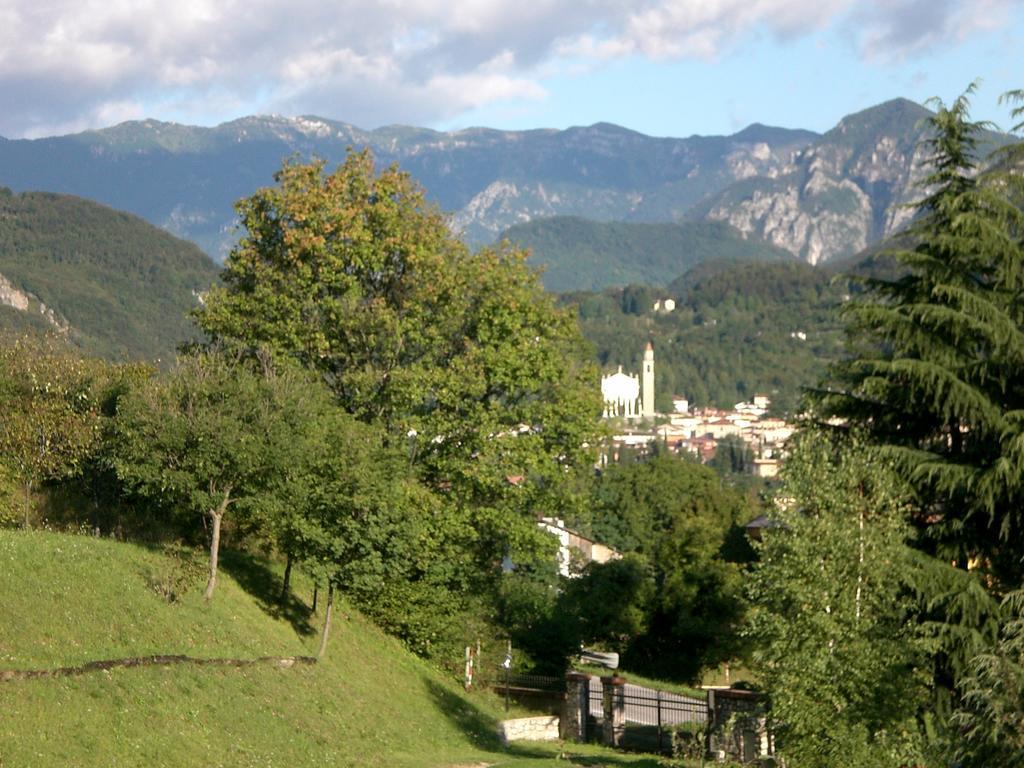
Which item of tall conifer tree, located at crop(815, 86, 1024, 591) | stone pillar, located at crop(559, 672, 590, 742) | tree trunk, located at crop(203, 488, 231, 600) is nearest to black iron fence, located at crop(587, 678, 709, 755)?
stone pillar, located at crop(559, 672, 590, 742)

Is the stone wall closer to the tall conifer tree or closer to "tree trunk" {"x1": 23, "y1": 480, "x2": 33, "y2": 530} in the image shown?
the tall conifer tree

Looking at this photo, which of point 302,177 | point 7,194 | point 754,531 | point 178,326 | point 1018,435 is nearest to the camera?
point 1018,435

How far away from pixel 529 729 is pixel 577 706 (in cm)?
100

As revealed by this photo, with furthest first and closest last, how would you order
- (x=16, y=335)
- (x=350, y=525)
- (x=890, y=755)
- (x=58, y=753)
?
(x=16, y=335) → (x=350, y=525) → (x=890, y=755) → (x=58, y=753)

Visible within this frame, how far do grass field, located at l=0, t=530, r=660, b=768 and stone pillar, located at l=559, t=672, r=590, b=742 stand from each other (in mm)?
1059

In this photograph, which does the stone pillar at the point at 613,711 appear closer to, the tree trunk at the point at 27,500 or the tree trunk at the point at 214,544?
the tree trunk at the point at 214,544

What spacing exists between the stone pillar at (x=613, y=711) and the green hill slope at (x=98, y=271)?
90011 mm

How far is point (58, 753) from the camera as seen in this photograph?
13766 mm

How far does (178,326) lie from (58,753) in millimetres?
129927

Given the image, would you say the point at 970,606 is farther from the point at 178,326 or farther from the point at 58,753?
the point at 178,326

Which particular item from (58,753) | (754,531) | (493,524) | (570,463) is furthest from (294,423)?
(754,531)

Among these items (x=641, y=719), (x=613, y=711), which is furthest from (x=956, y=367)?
(x=641, y=719)

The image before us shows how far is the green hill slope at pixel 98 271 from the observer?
130750 mm

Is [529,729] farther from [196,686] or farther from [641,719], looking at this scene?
[196,686]
